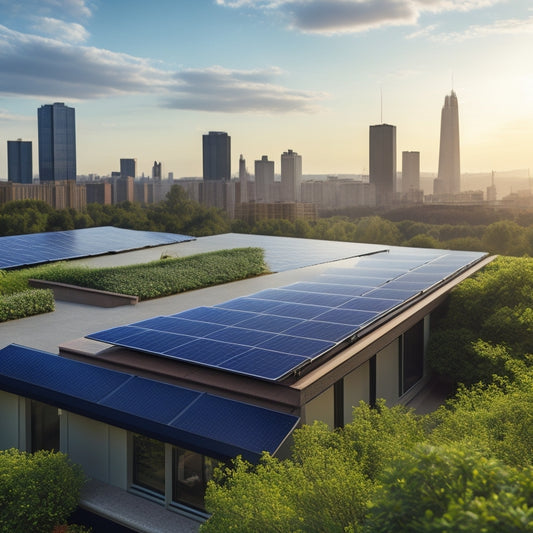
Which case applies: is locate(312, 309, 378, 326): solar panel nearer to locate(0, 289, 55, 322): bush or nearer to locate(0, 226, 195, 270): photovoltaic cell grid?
locate(0, 289, 55, 322): bush

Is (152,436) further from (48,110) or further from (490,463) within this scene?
(48,110)

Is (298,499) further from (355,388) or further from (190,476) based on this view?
(355,388)

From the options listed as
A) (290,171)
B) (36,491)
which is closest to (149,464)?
(36,491)

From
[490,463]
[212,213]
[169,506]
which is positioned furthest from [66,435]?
[212,213]

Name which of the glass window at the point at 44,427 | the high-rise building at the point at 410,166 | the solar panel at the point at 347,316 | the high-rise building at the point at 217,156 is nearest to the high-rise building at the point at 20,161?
the high-rise building at the point at 217,156

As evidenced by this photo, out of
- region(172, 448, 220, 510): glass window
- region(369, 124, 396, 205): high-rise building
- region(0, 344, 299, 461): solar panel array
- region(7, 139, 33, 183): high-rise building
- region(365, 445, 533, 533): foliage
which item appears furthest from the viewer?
region(7, 139, 33, 183): high-rise building

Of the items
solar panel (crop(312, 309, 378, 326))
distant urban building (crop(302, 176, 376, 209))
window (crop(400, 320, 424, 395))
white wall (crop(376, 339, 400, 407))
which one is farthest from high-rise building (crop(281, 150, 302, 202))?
solar panel (crop(312, 309, 378, 326))
